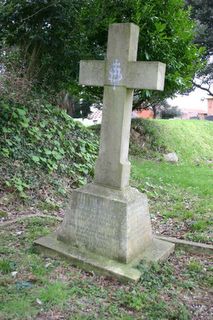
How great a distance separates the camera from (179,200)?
727 cm

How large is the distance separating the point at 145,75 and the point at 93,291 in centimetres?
218

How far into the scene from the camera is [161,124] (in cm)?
1620

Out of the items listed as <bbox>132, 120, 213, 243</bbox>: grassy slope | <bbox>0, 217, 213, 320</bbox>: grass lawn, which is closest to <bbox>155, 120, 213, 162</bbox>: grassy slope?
<bbox>132, 120, 213, 243</bbox>: grassy slope

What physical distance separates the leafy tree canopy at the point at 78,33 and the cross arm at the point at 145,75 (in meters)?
4.01

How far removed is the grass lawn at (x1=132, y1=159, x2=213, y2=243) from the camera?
5.31 meters

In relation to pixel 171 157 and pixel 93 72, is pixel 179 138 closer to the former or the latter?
pixel 171 157

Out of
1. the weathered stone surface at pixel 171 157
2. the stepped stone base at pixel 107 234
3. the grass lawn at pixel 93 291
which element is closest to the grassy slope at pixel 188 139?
the weathered stone surface at pixel 171 157

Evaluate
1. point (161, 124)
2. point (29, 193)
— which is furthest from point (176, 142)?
point (29, 193)

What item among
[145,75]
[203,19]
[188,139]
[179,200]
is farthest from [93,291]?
[203,19]

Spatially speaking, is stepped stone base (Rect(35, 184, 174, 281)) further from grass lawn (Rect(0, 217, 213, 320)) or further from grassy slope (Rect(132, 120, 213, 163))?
grassy slope (Rect(132, 120, 213, 163))

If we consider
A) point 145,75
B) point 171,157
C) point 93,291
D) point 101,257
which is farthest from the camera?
point 171,157

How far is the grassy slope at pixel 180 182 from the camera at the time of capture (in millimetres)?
5527

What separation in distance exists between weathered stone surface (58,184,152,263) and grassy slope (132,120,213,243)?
4.44ft

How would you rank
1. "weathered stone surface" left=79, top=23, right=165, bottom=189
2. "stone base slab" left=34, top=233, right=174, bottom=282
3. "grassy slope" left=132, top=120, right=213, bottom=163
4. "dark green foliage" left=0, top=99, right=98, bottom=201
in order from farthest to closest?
"grassy slope" left=132, top=120, right=213, bottom=163 < "dark green foliage" left=0, top=99, right=98, bottom=201 < "weathered stone surface" left=79, top=23, right=165, bottom=189 < "stone base slab" left=34, top=233, right=174, bottom=282
